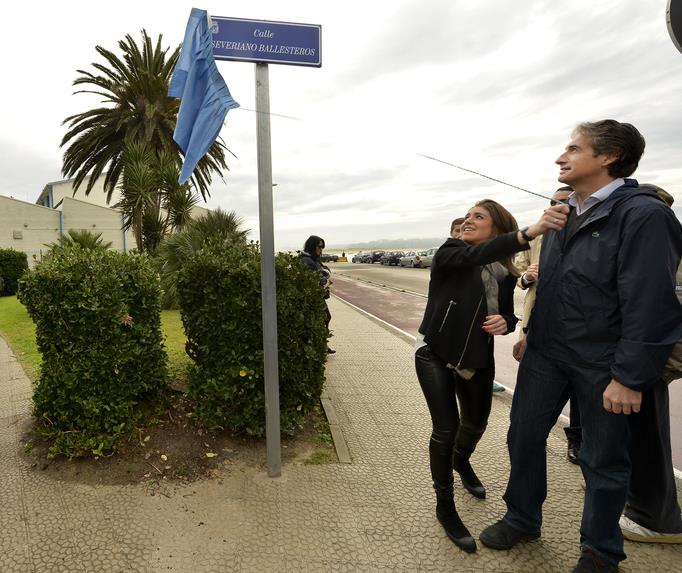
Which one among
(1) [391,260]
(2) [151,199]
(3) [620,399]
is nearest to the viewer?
(3) [620,399]

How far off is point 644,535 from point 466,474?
991 mm

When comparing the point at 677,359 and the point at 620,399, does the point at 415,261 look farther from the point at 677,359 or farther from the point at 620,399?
the point at 620,399

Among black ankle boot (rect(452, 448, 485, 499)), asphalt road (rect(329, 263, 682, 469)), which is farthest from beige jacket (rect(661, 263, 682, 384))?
asphalt road (rect(329, 263, 682, 469))

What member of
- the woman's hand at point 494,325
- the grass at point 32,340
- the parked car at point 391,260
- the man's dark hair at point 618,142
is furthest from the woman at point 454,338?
the parked car at point 391,260

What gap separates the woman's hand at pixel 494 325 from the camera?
8.29ft

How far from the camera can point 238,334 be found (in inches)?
131

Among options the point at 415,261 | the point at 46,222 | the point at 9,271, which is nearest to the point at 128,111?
the point at 9,271

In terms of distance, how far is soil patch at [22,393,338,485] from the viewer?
3.04 m

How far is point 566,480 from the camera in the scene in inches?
123

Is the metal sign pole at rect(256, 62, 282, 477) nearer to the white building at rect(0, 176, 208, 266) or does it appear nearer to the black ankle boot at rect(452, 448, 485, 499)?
the black ankle boot at rect(452, 448, 485, 499)

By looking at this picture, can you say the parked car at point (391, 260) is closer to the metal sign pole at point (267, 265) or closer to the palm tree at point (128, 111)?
the palm tree at point (128, 111)

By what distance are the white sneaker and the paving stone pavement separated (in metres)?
0.04

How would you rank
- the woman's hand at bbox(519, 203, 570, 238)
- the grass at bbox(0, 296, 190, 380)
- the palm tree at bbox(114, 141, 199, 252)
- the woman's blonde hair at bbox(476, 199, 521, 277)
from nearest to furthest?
the woman's hand at bbox(519, 203, 570, 238) < the woman's blonde hair at bbox(476, 199, 521, 277) < the grass at bbox(0, 296, 190, 380) < the palm tree at bbox(114, 141, 199, 252)

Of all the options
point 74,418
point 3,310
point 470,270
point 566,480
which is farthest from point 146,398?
point 3,310
